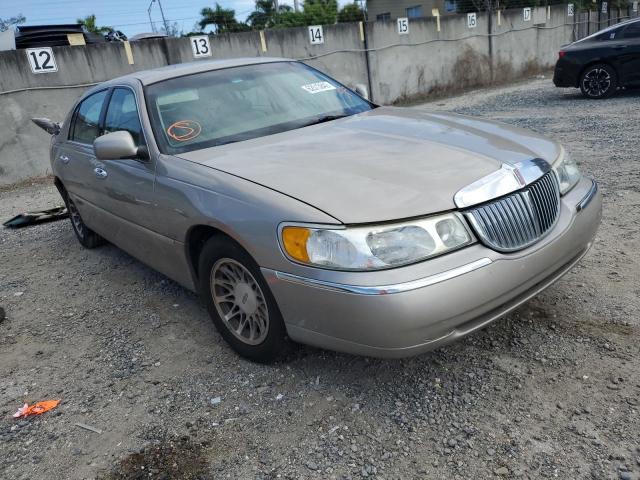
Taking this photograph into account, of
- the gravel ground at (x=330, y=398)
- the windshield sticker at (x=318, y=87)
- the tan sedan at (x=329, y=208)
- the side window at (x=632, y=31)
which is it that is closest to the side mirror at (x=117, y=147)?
the tan sedan at (x=329, y=208)

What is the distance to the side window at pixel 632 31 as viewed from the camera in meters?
10.2

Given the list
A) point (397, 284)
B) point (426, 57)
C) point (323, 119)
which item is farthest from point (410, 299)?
point (426, 57)

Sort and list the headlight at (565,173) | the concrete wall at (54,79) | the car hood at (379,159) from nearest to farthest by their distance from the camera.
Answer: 1. the car hood at (379,159)
2. the headlight at (565,173)
3. the concrete wall at (54,79)

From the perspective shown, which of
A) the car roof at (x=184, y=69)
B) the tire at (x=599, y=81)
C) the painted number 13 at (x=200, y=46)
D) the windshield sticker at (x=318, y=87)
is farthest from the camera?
the painted number 13 at (x=200, y=46)

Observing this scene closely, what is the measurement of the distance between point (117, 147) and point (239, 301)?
3.95 ft

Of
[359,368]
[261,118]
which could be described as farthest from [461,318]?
[261,118]

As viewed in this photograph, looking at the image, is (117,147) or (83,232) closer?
(117,147)

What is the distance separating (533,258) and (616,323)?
0.89 m

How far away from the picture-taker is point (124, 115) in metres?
3.78

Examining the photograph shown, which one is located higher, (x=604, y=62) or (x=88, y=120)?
(x=88, y=120)

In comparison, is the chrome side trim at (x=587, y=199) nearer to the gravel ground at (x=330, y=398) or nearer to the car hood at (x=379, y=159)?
the car hood at (x=379, y=159)

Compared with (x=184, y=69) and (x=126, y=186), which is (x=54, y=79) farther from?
(x=126, y=186)

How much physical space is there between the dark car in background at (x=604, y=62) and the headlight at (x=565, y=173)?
8.84m

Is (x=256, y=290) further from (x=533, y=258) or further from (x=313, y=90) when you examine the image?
(x=313, y=90)
